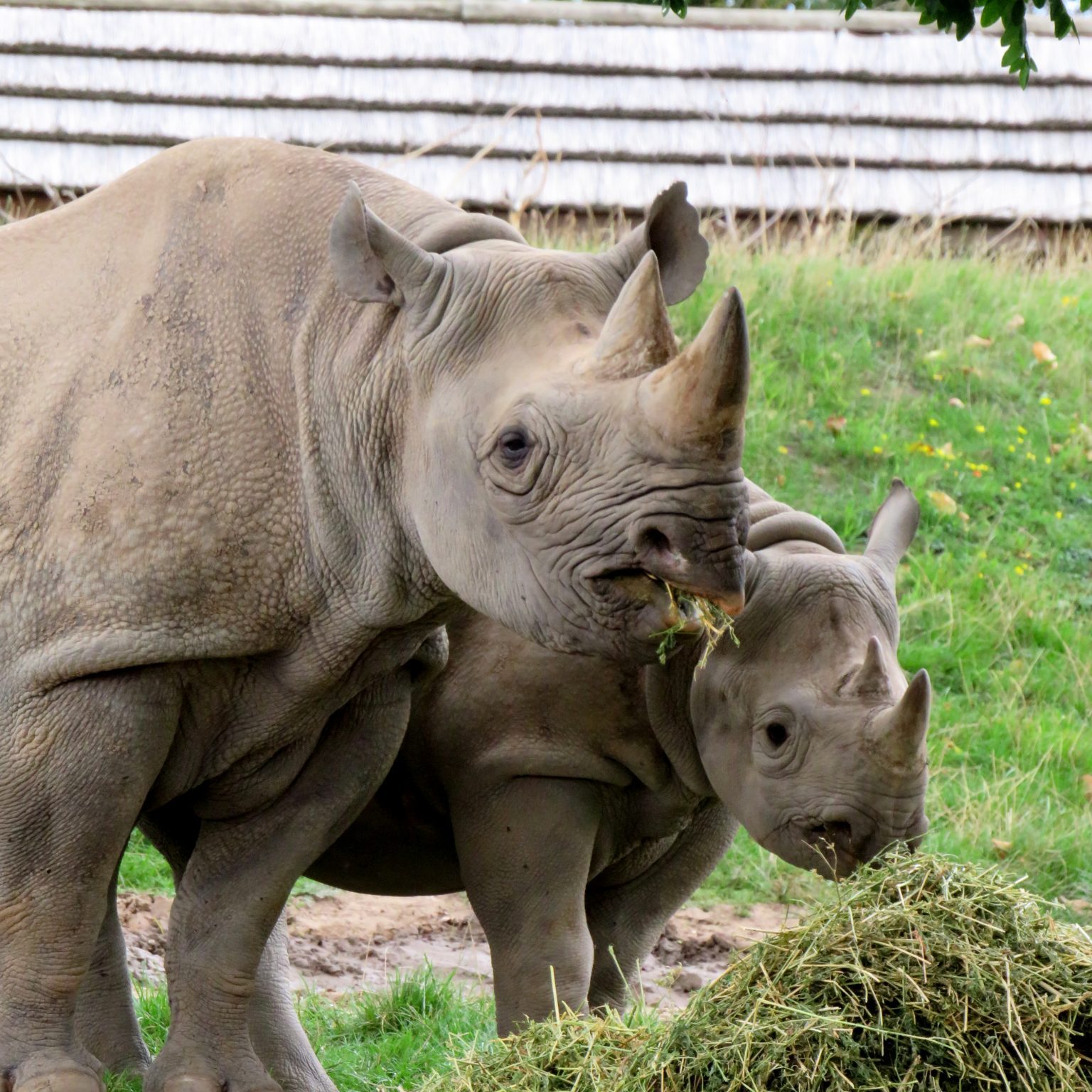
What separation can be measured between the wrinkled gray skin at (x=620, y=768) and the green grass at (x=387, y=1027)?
316 millimetres

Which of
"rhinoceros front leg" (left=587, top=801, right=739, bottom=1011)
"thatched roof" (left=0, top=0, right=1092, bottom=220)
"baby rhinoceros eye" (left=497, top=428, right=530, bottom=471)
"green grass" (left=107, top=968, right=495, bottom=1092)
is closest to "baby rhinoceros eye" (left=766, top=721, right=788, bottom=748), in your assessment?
"rhinoceros front leg" (left=587, top=801, right=739, bottom=1011)

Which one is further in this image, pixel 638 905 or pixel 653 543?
pixel 638 905

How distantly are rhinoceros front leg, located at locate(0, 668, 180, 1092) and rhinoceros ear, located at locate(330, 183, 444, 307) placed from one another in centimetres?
96

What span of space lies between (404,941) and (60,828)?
8.91 ft

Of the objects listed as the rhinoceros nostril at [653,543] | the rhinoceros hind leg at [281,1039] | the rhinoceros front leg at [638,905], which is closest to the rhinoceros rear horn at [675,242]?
the rhinoceros nostril at [653,543]

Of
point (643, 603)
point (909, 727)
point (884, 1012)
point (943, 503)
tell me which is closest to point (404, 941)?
point (909, 727)

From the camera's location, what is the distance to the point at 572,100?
1211 centimetres

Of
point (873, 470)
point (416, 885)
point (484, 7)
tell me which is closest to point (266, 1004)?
point (416, 885)

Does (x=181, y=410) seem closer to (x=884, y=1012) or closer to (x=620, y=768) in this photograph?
(x=620, y=768)

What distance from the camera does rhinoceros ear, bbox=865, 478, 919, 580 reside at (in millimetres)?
4973

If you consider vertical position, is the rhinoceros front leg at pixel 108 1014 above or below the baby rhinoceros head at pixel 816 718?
below

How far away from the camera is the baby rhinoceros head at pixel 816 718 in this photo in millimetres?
4355

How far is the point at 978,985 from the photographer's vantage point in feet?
12.1

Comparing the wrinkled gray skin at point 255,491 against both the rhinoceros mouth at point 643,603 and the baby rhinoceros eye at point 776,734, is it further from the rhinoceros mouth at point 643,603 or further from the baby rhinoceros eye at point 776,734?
the baby rhinoceros eye at point 776,734
